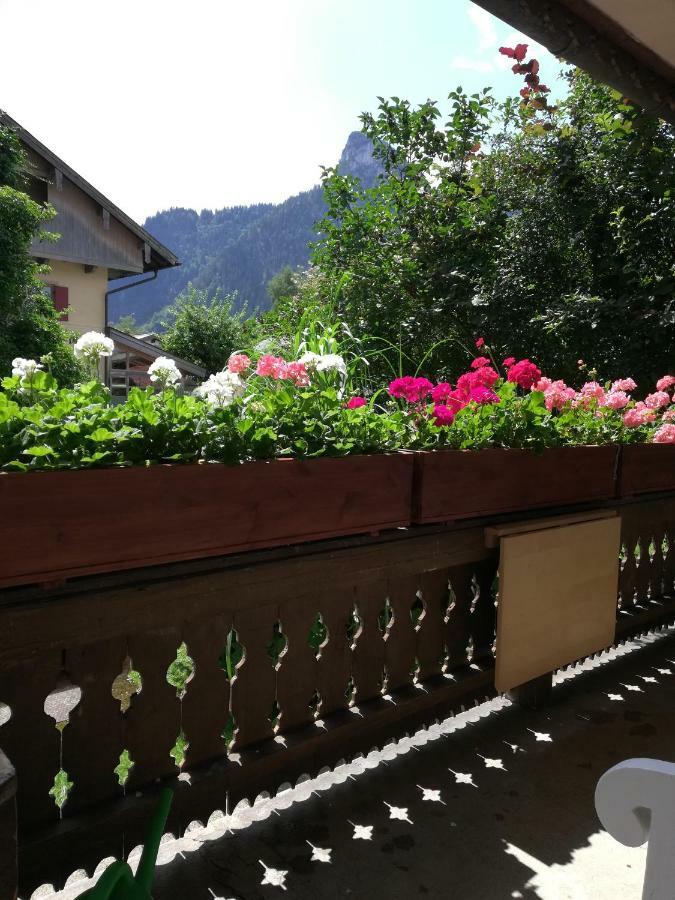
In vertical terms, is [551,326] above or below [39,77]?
below

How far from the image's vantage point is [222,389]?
5.56 ft

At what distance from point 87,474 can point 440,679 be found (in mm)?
1276

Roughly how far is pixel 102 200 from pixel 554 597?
591 inches

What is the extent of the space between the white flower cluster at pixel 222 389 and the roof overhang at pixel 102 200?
38.2 ft

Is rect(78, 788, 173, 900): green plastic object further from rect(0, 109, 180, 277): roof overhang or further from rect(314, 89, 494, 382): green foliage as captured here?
rect(0, 109, 180, 277): roof overhang

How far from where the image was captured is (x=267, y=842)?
154 centimetres

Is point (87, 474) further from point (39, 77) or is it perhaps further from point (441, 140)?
point (441, 140)

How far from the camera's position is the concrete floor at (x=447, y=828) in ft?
4.64

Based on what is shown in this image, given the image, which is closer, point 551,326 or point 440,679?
point 440,679

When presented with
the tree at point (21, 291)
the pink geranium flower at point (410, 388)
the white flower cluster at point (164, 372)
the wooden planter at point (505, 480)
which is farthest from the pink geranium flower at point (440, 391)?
the tree at point (21, 291)

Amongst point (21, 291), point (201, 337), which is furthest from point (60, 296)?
point (201, 337)

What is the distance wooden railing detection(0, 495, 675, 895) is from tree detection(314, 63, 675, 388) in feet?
10.2

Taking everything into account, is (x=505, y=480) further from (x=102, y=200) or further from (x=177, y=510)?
(x=102, y=200)

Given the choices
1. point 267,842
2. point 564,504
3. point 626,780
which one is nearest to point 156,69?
point 564,504
